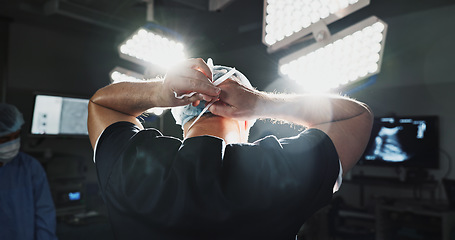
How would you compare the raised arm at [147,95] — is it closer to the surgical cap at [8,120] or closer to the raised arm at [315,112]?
→ the raised arm at [315,112]

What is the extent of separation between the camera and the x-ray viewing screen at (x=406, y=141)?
378 cm

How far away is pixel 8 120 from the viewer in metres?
2.31

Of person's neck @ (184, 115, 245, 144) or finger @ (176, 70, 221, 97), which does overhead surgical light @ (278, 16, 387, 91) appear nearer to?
person's neck @ (184, 115, 245, 144)

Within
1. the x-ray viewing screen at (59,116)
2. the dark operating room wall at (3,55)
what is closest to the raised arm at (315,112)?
the x-ray viewing screen at (59,116)

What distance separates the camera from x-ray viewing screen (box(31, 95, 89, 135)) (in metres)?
3.29

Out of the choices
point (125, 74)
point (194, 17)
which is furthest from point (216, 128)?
point (194, 17)

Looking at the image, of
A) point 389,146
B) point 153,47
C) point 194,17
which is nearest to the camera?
point 153,47

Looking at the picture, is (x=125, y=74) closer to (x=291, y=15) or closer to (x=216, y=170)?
(x=291, y=15)

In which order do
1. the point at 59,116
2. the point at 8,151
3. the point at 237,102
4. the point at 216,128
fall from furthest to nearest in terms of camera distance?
the point at 59,116 → the point at 8,151 → the point at 216,128 → the point at 237,102

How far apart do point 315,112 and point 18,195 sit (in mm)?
2277

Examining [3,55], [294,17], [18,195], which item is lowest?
[18,195]

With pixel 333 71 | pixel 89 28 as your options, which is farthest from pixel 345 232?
pixel 89 28

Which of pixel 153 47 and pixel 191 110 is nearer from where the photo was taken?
pixel 191 110

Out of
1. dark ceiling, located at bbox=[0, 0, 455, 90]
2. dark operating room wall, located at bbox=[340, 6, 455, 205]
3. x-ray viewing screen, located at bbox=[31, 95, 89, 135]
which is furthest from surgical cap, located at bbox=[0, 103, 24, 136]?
dark operating room wall, located at bbox=[340, 6, 455, 205]
